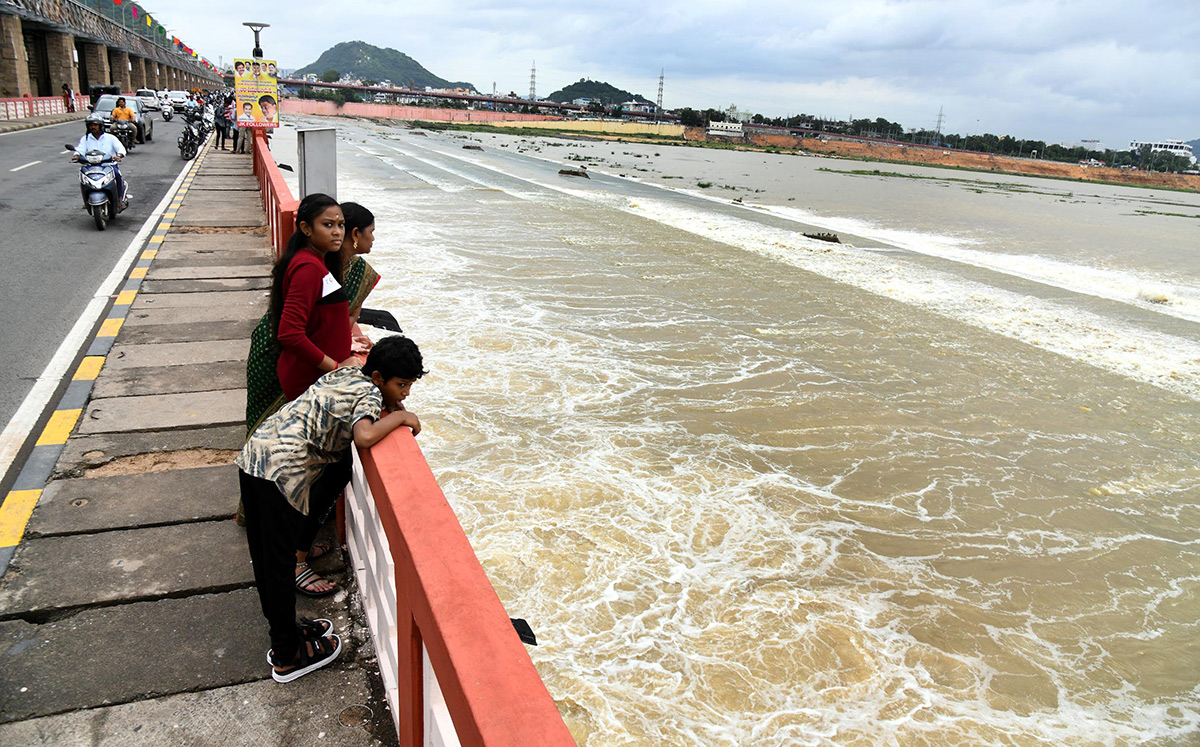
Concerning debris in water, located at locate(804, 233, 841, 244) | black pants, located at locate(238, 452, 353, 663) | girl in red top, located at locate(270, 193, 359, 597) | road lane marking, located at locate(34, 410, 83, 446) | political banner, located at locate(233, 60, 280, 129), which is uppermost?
political banner, located at locate(233, 60, 280, 129)

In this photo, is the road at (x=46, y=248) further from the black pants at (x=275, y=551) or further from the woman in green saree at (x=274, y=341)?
the black pants at (x=275, y=551)

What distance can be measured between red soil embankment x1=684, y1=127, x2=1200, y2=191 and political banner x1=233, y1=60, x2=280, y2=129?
381 feet

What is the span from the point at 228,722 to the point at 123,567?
1.29 m

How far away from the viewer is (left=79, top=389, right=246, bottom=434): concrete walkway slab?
5219mm

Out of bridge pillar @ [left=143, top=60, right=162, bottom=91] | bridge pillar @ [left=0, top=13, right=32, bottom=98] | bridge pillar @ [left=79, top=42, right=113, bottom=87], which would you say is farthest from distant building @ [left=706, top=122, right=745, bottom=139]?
bridge pillar @ [left=0, top=13, right=32, bottom=98]

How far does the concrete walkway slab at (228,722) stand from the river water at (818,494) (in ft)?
5.52

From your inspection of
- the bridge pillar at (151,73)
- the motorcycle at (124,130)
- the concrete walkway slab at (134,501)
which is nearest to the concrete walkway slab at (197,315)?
the concrete walkway slab at (134,501)

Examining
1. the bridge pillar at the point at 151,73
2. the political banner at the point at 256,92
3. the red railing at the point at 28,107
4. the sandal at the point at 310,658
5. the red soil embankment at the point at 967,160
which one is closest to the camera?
the sandal at the point at 310,658

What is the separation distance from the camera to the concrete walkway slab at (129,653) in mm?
2832

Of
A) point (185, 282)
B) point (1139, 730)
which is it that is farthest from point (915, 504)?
point (185, 282)

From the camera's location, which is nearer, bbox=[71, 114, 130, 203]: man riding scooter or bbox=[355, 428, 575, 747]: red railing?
bbox=[355, 428, 575, 747]: red railing

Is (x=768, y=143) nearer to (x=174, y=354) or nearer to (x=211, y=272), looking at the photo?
(x=211, y=272)

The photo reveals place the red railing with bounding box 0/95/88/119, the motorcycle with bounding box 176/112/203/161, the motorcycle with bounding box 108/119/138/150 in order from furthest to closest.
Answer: the red railing with bounding box 0/95/88/119 → the motorcycle with bounding box 176/112/203/161 → the motorcycle with bounding box 108/119/138/150

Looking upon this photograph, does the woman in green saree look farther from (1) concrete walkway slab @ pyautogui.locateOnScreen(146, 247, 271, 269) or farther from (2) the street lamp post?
(2) the street lamp post
